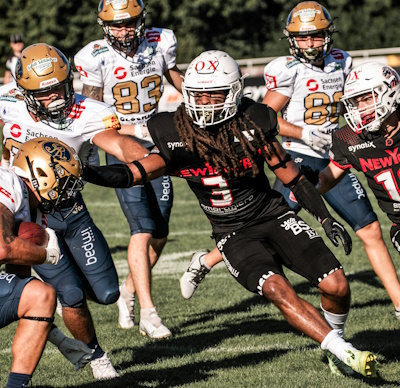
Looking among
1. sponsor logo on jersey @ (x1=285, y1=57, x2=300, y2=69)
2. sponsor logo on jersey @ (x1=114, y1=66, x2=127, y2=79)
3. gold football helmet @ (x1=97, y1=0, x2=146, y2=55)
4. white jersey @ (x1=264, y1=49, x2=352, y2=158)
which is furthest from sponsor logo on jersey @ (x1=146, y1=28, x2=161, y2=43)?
sponsor logo on jersey @ (x1=285, y1=57, x2=300, y2=69)

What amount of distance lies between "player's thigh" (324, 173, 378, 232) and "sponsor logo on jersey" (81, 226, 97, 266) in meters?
1.90

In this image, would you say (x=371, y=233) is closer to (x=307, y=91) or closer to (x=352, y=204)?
(x=352, y=204)

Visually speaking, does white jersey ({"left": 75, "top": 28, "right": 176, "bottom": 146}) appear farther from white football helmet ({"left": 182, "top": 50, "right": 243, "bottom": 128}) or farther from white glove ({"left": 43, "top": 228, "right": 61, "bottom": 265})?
white glove ({"left": 43, "top": 228, "right": 61, "bottom": 265})

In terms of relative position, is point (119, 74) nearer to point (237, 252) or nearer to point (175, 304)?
point (175, 304)

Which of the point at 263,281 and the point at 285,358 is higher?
the point at 263,281

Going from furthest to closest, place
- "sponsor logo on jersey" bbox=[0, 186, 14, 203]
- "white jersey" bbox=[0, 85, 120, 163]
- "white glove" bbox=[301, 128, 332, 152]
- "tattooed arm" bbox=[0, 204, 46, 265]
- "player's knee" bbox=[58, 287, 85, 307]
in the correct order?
"white glove" bbox=[301, 128, 332, 152] → "white jersey" bbox=[0, 85, 120, 163] → "player's knee" bbox=[58, 287, 85, 307] → "sponsor logo on jersey" bbox=[0, 186, 14, 203] → "tattooed arm" bbox=[0, 204, 46, 265]

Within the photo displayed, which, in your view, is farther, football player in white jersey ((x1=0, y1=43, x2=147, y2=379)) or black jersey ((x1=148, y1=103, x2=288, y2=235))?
football player in white jersey ((x1=0, y1=43, x2=147, y2=379))

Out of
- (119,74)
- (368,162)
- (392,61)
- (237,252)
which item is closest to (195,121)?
(237,252)

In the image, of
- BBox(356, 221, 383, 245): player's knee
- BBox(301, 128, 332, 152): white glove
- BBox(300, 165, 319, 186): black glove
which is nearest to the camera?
BBox(300, 165, 319, 186): black glove

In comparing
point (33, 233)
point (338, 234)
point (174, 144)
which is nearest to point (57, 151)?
point (33, 233)

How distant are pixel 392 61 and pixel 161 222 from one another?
17.0 m

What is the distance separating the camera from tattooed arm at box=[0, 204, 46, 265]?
4125 mm

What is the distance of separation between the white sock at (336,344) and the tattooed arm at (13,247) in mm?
1443

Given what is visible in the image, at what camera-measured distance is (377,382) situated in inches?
188
